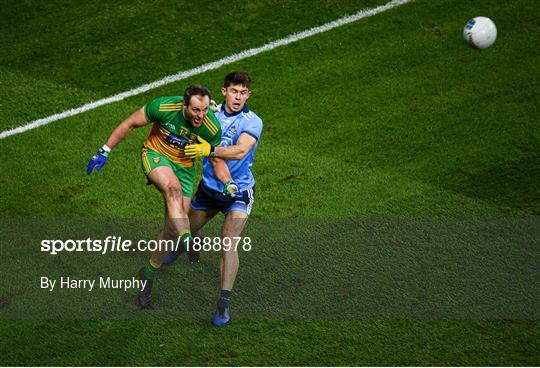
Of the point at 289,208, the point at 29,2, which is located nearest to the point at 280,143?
the point at 289,208

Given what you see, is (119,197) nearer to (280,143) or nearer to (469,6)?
(280,143)

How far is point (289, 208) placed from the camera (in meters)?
10.6

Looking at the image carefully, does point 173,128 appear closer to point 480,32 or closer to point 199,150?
point 199,150

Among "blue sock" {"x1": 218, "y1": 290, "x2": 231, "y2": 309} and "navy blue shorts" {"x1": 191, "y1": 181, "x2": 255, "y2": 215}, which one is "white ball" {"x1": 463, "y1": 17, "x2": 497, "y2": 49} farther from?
"blue sock" {"x1": 218, "y1": 290, "x2": 231, "y2": 309}

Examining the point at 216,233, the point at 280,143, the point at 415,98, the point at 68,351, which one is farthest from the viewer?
the point at 415,98

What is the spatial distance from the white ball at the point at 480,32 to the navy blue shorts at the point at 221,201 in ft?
17.4

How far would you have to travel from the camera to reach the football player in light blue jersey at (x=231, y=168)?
8.59 meters

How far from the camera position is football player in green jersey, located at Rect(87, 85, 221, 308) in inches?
336

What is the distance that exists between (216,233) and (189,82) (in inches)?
124

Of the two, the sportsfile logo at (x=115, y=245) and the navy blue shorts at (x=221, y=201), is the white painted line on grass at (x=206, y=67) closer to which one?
the sportsfile logo at (x=115, y=245)

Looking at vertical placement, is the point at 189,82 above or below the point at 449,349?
above

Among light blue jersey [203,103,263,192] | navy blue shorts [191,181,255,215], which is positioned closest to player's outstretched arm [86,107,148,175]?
light blue jersey [203,103,263,192]

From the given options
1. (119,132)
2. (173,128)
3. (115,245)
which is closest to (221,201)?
(173,128)

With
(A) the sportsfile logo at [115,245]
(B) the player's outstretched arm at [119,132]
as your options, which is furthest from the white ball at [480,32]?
(B) the player's outstretched arm at [119,132]
